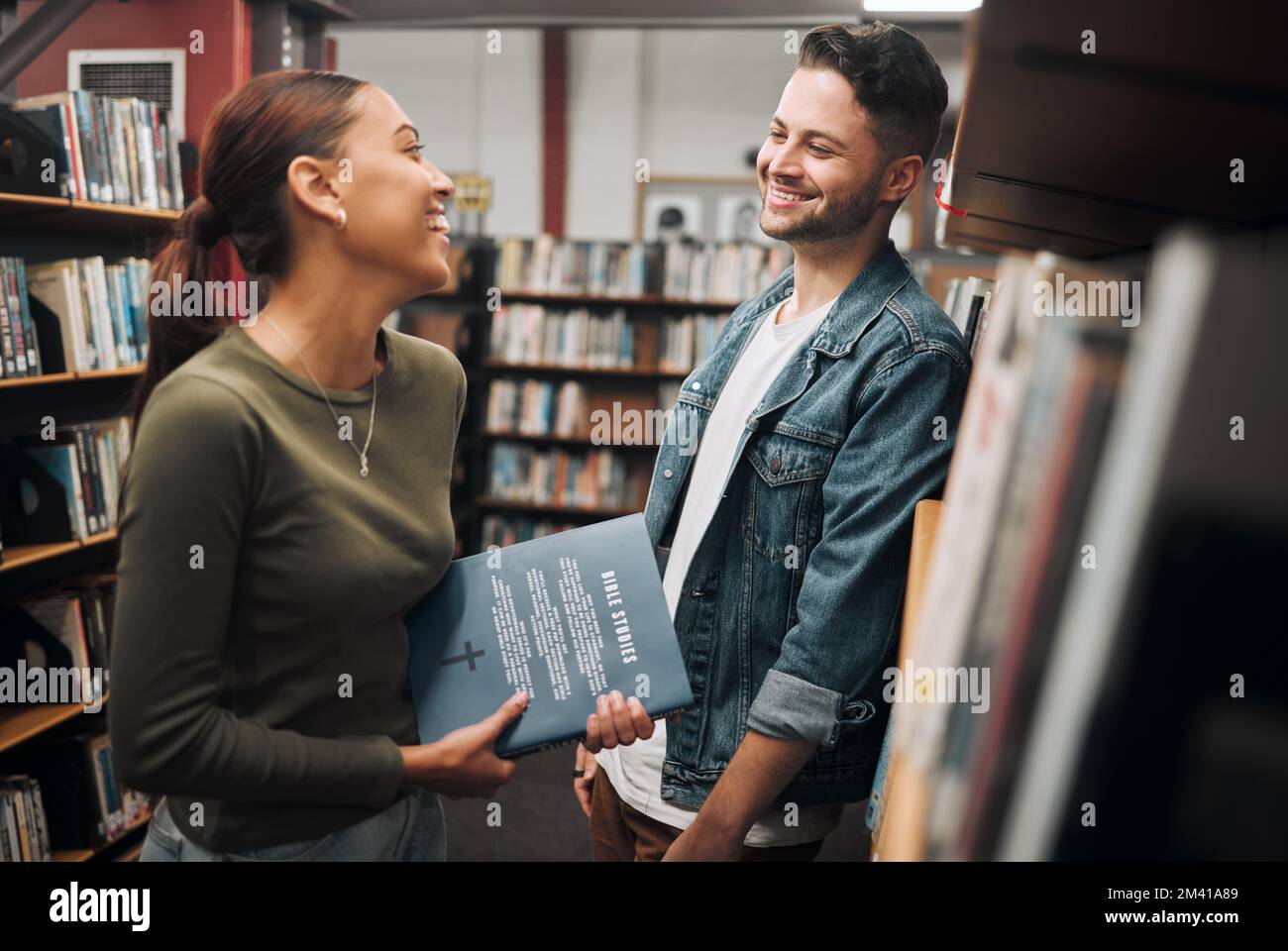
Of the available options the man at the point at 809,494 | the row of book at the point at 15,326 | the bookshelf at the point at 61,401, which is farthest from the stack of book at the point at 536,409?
the man at the point at 809,494

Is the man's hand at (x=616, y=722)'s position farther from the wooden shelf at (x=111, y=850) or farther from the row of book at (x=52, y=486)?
the wooden shelf at (x=111, y=850)

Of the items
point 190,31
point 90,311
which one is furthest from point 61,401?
point 190,31

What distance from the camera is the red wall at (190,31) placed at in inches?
126

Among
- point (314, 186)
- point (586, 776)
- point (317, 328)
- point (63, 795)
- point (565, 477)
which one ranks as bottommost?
point (63, 795)

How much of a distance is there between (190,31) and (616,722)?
3.31 meters

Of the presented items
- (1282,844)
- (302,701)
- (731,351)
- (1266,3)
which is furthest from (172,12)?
(1282,844)

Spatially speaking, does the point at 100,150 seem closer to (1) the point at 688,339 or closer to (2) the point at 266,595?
(2) the point at 266,595

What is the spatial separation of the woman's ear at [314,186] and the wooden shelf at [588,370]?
431cm

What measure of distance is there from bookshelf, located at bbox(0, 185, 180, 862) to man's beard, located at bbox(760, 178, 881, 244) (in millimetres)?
2171

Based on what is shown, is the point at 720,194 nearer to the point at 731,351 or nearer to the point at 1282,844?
the point at 731,351

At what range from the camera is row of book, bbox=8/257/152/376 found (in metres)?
2.49

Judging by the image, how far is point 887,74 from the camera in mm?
1179

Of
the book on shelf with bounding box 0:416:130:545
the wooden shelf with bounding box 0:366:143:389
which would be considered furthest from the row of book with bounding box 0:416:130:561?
the wooden shelf with bounding box 0:366:143:389

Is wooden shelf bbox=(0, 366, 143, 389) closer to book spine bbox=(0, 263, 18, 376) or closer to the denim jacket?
book spine bbox=(0, 263, 18, 376)
